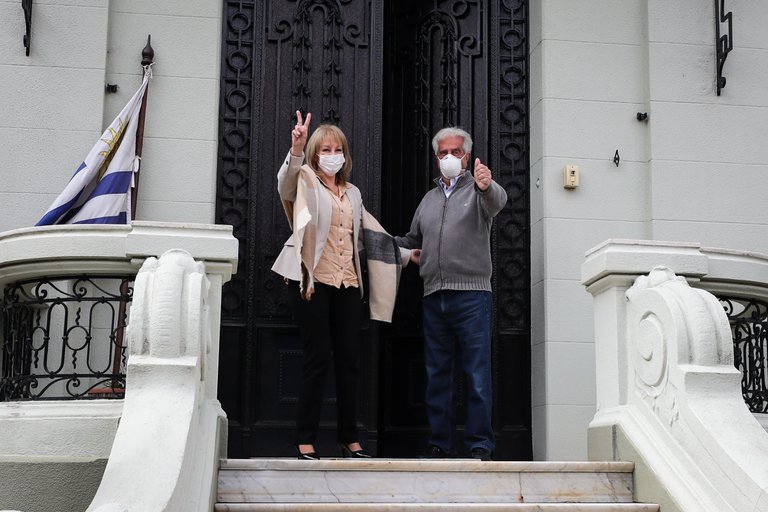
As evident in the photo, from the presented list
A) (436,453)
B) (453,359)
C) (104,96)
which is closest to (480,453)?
(436,453)

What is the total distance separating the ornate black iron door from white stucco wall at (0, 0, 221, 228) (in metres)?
0.25

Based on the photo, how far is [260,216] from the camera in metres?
8.84

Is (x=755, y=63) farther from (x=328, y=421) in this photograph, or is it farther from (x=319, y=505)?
(x=319, y=505)

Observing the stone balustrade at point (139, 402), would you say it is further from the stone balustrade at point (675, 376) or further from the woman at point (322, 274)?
the stone balustrade at point (675, 376)

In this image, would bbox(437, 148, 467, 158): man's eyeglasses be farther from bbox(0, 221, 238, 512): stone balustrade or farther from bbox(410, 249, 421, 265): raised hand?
bbox(0, 221, 238, 512): stone balustrade

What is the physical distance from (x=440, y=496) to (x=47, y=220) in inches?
131

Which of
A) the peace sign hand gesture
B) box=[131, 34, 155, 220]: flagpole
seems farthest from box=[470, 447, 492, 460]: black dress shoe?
box=[131, 34, 155, 220]: flagpole

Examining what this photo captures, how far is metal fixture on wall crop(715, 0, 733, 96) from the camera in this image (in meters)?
9.03

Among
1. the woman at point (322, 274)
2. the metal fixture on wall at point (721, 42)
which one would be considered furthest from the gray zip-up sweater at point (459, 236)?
the metal fixture on wall at point (721, 42)

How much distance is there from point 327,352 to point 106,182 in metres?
2.36

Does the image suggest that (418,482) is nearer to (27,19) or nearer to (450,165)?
(450,165)

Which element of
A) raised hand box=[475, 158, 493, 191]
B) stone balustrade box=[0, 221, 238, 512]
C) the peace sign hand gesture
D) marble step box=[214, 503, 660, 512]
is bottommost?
marble step box=[214, 503, 660, 512]

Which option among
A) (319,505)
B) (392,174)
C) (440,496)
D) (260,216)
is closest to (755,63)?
(392,174)

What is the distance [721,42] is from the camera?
360 inches
